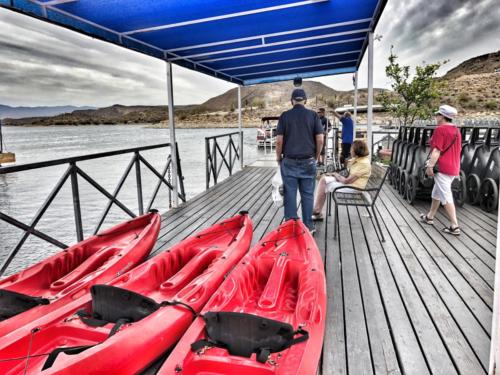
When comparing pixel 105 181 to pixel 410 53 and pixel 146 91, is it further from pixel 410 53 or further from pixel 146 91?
pixel 146 91

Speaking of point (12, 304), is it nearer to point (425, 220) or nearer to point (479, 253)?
point (479, 253)

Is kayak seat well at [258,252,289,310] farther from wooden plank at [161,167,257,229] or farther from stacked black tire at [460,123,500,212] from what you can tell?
stacked black tire at [460,123,500,212]

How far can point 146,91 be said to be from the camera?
41.8 m

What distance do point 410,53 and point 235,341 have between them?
16822mm

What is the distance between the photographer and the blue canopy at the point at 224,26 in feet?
9.20

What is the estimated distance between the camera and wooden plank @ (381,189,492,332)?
77.4 inches

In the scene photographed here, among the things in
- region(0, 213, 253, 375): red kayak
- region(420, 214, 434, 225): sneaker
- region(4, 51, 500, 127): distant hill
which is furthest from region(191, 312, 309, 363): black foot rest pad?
region(4, 51, 500, 127): distant hill

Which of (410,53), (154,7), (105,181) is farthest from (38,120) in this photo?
(154,7)

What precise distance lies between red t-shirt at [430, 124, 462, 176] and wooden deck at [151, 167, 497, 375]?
74cm

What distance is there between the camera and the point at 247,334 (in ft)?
4.52

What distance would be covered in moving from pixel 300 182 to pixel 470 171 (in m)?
2.91

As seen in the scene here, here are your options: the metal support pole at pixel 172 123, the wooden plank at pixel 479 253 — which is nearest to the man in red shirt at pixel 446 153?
the wooden plank at pixel 479 253

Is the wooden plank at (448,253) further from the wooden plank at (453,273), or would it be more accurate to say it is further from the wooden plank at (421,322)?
the wooden plank at (421,322)

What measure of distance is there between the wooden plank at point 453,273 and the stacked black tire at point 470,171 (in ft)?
2.68
